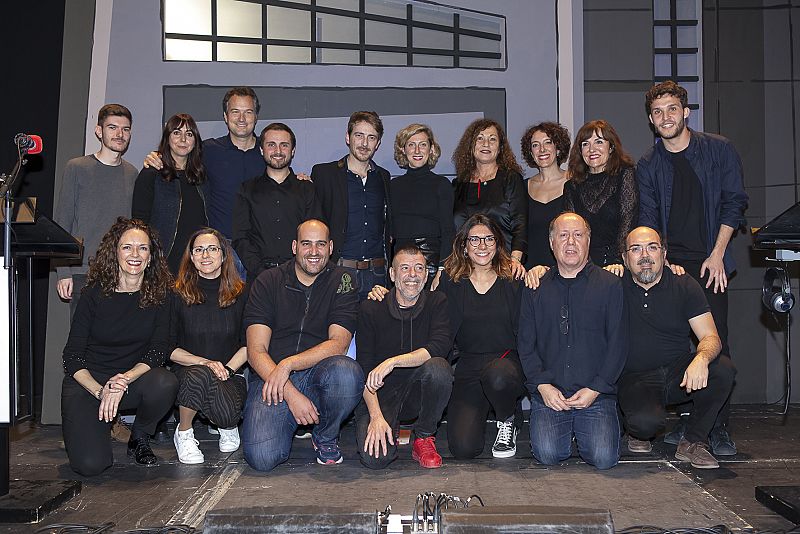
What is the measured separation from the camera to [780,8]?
221 inches

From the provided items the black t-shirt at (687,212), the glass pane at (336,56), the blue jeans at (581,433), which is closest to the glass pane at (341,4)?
the glass pane at (336,56)

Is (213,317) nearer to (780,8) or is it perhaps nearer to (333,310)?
(333,310)

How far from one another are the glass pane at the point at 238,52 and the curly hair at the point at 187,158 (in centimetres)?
95

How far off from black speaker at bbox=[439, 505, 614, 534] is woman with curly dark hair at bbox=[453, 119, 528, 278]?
2.37 meters

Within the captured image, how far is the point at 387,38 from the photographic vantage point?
18.3 ft

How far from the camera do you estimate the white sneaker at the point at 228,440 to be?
4.41 metres

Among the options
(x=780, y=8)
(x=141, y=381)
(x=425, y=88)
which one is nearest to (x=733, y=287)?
(x=780, y=8)

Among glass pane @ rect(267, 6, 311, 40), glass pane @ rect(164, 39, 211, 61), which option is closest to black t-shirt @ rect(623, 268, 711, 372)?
glass pane @ rect(267, 6, 311, 40)

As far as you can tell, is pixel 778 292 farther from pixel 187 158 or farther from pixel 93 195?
pixel 93 195

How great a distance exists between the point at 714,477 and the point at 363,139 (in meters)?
2.55

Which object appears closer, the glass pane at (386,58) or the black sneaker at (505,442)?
the black sneaker at (505,442)

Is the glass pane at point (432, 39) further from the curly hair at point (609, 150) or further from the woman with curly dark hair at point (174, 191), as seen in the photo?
the woman with curly dark hair at point (174, 191)

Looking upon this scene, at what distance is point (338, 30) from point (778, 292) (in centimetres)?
320

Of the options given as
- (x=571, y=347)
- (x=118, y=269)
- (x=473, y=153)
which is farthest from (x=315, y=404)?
(x=473, y=153)
